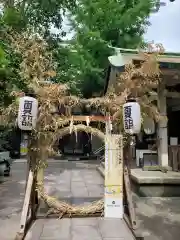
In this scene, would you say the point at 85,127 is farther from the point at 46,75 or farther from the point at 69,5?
the point at 69,5

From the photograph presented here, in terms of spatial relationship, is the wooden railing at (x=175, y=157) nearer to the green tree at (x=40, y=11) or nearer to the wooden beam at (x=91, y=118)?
the wooden beam at (x=91, y=118)

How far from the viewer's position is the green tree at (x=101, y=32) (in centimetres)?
1666

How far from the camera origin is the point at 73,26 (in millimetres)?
18297

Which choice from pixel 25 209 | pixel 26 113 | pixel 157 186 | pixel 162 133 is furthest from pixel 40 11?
pixel 25 209

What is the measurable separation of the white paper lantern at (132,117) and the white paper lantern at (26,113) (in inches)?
68.0

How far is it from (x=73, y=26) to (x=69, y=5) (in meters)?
7.01

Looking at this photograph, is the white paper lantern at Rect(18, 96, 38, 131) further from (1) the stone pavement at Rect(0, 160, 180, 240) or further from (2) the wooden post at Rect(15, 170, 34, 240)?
(1) the stone pavement at Rect(0, 160, 180, 240)

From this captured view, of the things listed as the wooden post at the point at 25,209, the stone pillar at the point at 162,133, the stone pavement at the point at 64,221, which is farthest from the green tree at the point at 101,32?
the wooden post at the point at 25,209

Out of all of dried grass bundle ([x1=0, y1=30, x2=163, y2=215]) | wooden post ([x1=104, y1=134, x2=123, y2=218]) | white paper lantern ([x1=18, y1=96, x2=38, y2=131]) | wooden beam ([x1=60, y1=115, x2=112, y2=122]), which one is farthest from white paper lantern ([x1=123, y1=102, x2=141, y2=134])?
white paper lantern ([x1=18, y1=96, x2=38, y2=131])

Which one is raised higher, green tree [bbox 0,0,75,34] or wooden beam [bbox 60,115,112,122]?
green tree [bbox 0,0,75,34]

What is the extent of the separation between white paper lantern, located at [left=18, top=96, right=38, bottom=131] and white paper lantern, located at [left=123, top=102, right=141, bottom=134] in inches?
68.0

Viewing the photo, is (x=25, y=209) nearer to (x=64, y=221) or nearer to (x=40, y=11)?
(x=64, y=221)

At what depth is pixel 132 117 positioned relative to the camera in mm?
5641

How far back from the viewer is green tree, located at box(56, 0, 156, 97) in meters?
16.7
